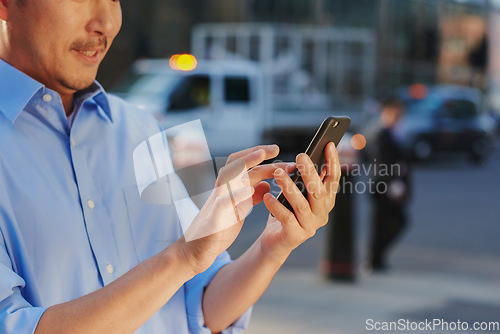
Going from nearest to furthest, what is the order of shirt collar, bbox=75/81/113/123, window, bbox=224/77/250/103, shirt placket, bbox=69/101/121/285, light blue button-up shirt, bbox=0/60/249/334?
light blue button-up shirt, bbox=0/60/249/334, shirt placket, bbox=69/101/121/285, shirt collar, bbox=75/81/113/123, window, bbox=224/77/250/103

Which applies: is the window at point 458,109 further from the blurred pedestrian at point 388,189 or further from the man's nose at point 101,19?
the man's nose at point 101,19

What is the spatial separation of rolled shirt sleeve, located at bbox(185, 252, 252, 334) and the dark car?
1404 cm

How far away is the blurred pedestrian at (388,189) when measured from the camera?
607 cm

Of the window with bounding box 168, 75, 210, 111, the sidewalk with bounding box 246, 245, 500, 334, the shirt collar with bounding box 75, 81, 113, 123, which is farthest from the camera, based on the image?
the window with bounding box 168, 75, 210, 111

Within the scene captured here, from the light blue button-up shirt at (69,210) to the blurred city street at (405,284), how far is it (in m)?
0.32

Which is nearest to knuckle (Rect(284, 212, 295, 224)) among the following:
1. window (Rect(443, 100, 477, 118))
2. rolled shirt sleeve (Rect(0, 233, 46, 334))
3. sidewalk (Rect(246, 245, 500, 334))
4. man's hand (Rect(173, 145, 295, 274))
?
man's hand (Rect(173, 145, 295, 274))

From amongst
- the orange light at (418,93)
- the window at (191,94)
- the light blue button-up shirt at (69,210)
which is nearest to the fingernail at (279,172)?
the light blue button-up shirt at (69,210)

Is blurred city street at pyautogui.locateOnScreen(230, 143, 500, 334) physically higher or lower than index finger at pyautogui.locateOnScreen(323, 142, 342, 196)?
lower

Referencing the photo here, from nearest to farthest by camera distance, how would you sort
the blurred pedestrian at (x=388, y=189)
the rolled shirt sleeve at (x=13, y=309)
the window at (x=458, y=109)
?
1. the rolled shirt sleeve at (x=13, y=309)
2. the blurred pedestrian at (x=388, y=189)
3. the window at (x=458, y=109)

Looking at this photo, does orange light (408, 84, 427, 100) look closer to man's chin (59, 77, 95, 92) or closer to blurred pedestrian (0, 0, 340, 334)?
blurred pedestrian (0, 0, 340, 334)

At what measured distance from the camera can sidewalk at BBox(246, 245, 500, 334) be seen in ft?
14.4

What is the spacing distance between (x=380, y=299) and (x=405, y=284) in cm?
57

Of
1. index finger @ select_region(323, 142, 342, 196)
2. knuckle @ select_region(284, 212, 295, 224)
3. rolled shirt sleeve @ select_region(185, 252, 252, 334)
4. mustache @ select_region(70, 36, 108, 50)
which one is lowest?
rolled shirt sleeve @ select_region(185, 252, 252, 334)

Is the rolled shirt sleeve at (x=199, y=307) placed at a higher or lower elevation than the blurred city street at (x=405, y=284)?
higher
